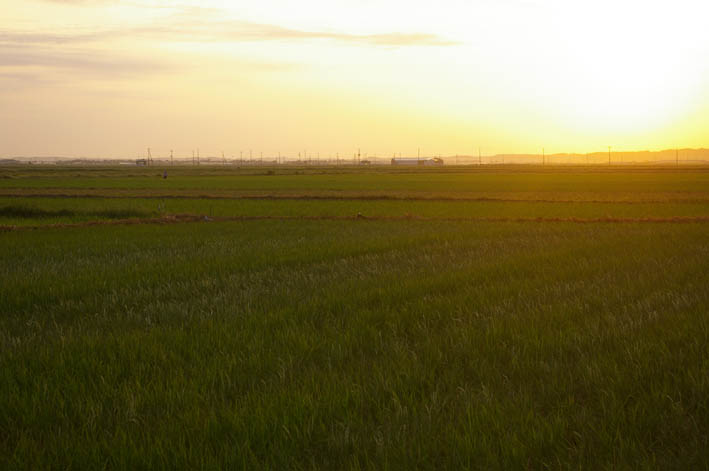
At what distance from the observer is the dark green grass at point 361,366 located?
3.82 meters

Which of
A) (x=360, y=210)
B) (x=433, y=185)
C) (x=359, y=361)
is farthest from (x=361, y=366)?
(x=433, y=185)

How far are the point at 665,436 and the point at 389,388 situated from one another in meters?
1.95

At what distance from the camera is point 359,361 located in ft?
18.0

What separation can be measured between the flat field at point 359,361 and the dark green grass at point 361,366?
2 centimetres

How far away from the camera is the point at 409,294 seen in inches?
332

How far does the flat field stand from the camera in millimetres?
3830

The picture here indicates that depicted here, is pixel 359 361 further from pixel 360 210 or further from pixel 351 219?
pixel 360 210

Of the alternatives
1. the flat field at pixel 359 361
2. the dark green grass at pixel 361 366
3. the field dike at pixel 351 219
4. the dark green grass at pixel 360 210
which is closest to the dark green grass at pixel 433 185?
the dark green grass at pixel 360 210

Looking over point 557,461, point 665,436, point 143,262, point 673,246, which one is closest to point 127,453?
point 557,461

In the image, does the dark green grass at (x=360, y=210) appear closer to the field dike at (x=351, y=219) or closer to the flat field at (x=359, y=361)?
the field dike at (x=351, y=219)

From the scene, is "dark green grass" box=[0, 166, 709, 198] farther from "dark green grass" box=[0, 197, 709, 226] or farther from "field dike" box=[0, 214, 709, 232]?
"field dike" box=[0, 214, 709, 232]

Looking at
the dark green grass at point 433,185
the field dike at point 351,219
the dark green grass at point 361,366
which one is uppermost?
the dark green grass at point 433,185

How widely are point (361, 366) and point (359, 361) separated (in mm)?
169

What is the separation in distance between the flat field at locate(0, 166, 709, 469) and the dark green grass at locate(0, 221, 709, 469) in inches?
0.8
